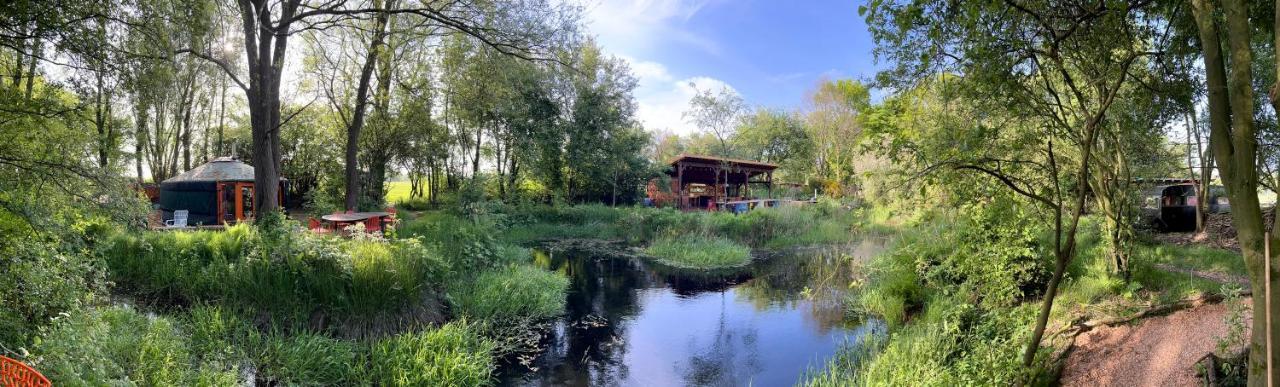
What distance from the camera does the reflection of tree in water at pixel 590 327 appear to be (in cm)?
600

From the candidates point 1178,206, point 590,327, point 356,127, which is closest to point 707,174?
point 356,127

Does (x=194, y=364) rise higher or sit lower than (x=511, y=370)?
higher

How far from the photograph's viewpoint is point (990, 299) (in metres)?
5.79

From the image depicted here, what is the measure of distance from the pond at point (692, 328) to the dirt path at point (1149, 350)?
232cm

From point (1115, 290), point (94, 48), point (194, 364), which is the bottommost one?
point (194, 364)

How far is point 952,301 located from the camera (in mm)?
6410

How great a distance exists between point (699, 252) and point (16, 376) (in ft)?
38.0

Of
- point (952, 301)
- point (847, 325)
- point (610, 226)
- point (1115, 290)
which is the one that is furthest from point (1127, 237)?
point (610, 226)

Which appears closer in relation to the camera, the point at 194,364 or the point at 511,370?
the point at 194,364

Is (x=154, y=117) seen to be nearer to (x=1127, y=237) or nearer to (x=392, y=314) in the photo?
(x=392, y=314)

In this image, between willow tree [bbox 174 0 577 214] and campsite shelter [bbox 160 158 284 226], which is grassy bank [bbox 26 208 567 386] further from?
campsite shelter [bbox 160 158 284 226]

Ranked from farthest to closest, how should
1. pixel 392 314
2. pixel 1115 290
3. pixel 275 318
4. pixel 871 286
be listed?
pixel 871 286 → pixel 392 314 → pixel 275 318 → pixel 1115 290

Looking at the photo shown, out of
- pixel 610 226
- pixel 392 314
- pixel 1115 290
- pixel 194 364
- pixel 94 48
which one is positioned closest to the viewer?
pixel 94 48

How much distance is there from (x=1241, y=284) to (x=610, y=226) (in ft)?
45.7
